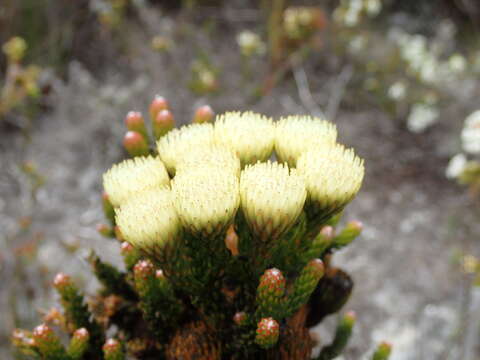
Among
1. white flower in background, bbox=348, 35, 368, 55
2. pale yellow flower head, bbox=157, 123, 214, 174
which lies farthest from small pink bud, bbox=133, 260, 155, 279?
white flower in background, bbox=348, 35, 368, 55

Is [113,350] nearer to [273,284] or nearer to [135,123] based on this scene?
[273,284]

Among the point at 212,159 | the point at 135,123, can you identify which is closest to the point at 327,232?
the point at 212,159

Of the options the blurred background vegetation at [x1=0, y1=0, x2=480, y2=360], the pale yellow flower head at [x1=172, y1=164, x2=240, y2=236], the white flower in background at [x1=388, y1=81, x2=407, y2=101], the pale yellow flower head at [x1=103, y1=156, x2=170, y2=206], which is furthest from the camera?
the white flower in background at [x1=388, y1=81, x2=407, y2=101]

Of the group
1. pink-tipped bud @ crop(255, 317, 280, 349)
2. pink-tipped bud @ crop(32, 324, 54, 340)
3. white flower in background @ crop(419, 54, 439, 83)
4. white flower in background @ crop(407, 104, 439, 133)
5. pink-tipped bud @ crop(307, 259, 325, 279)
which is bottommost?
pink-tipped bud @ crop(255, 317, 280, 349)

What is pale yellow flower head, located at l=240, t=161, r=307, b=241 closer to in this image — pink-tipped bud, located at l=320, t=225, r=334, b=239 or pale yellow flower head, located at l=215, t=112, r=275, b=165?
pale yellow flower head, located at l=215, t=112, r=275, b=165

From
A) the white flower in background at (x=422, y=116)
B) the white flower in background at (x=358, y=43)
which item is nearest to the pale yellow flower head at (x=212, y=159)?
the white flower in background at (x=422, y=116)

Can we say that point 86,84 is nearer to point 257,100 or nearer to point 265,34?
point 257,100

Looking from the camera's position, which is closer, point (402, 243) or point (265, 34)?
point (402, 243)

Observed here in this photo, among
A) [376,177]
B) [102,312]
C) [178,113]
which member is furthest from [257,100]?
[102,312]
